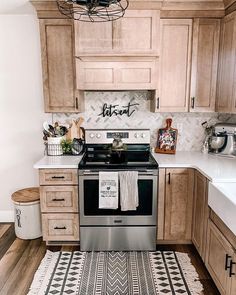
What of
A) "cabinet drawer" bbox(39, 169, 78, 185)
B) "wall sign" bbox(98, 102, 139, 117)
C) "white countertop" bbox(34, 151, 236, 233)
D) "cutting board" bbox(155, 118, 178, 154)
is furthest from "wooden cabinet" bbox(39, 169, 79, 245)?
"cutting board" bbox(155, 118, 178, 154)

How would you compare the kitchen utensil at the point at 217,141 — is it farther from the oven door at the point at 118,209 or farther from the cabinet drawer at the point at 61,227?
the cabinet drawer at the point at 61,227

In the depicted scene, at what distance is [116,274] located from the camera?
2428 millimetres

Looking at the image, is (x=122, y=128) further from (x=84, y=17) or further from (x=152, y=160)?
(x=84, y=17)

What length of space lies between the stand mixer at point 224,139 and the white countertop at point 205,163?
0.11m

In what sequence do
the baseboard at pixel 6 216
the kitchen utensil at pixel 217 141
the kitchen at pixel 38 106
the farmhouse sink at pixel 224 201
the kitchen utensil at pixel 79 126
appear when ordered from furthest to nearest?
1. the baseboard at pixel 6 216
2. the kitchen utensil at pixel 79 126
3. the kitchen utensil at pixel 217 141
4. the kitchen at pixel 38 106
5. the farmhouse sink at pixel 224 201

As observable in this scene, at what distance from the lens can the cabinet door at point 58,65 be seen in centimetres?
279

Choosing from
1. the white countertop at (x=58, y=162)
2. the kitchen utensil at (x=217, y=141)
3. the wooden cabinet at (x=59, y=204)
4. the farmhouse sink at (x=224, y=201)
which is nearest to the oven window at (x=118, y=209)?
the wooden cabinet at (x=59, y=204)

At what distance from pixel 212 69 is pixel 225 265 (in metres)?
1.88

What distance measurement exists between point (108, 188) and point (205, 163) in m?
0.95

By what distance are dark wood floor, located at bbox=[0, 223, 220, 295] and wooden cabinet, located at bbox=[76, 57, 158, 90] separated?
1663mm

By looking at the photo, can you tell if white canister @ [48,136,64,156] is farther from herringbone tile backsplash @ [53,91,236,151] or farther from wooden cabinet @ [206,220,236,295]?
wooden cabinet @ [206,220,236,295]

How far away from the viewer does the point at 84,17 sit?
262 cm

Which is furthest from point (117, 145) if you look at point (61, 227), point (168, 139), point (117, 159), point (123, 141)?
point (61, 227)

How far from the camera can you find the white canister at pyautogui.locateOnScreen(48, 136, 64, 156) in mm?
2977
